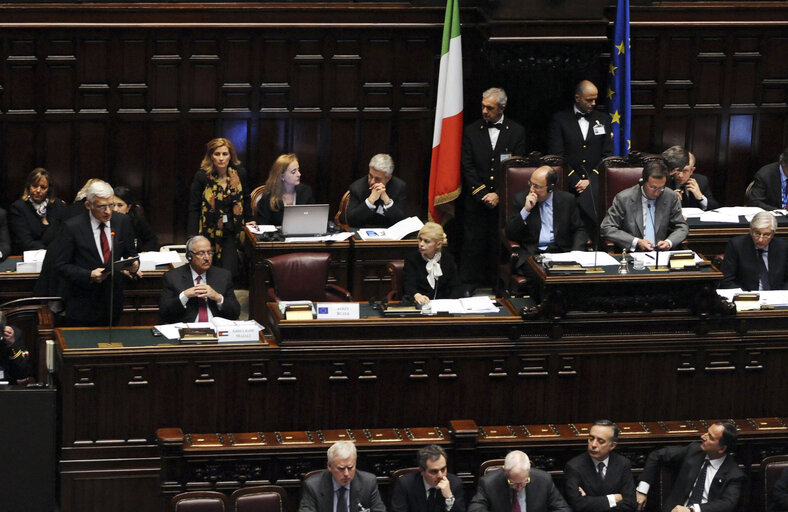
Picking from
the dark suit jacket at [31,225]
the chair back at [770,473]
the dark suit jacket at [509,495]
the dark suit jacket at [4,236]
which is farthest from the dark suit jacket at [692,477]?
the dark suit jacket at [4,236]

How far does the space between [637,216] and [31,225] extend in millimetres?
4427

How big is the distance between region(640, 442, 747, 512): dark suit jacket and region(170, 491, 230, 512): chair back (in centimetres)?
262

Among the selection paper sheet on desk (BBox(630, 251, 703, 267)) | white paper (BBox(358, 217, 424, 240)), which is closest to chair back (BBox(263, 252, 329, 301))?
white paper (BBox(358, 217, 424, 240))

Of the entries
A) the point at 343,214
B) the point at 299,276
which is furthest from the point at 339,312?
the point at 343,214

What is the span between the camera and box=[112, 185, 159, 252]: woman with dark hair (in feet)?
38.3

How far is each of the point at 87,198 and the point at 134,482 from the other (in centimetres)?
197

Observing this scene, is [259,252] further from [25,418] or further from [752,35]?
[752,35]

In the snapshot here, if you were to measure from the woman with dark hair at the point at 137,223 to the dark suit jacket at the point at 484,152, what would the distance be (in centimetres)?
254

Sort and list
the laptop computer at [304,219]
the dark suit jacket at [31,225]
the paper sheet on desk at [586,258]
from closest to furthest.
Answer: the paper sheet on desk at [586,258] → the laptop computer at [304,219] → the dark suit jacket at [31,225]

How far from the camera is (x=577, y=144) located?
41.3 ft

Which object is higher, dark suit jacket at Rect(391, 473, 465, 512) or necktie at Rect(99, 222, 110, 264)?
necktie at Rect(99, 222, 110, 264)

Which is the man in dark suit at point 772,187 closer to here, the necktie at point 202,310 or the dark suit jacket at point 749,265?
the dark suit jacket at point 749,265

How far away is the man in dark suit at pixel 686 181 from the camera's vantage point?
12.2 metres

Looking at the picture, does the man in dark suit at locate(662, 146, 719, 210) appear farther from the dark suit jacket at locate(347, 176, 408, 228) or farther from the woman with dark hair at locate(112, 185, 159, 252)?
the woman with dark hair at locate(112, 185, 159, 252)
